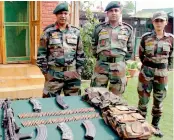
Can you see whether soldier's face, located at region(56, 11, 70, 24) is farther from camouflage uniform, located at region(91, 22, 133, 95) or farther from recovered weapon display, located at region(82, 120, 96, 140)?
recovered weapon display, located at region(82, 120, 96, 140)

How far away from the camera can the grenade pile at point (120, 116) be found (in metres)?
1.79

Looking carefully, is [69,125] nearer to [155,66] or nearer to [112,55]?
[112,55]

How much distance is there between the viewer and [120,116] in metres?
1.92

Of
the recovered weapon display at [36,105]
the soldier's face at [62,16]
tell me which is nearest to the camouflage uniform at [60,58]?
the soldier's face at [62,16]

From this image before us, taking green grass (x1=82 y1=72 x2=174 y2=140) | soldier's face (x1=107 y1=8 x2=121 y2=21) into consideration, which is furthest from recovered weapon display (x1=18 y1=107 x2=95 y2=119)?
green grass (x1=82 y1=72 x2=174 y2=140)

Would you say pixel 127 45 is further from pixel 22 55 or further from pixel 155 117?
pixel 22 55

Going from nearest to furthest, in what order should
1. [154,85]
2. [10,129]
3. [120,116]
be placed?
[10,129] < [120,116] < [154,85]

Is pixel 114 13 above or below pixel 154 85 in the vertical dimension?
above

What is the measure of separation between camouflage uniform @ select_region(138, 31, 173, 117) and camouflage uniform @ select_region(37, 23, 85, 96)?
33.9 inches

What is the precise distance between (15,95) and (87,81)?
2521 millimetres

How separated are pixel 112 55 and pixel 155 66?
0.57 meters

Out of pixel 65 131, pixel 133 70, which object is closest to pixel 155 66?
pixel 65 131

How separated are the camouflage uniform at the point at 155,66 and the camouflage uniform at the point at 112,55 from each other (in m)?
0.26

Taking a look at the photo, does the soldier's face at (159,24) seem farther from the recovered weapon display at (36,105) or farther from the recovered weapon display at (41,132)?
the recovered weapon display at (41,132)
